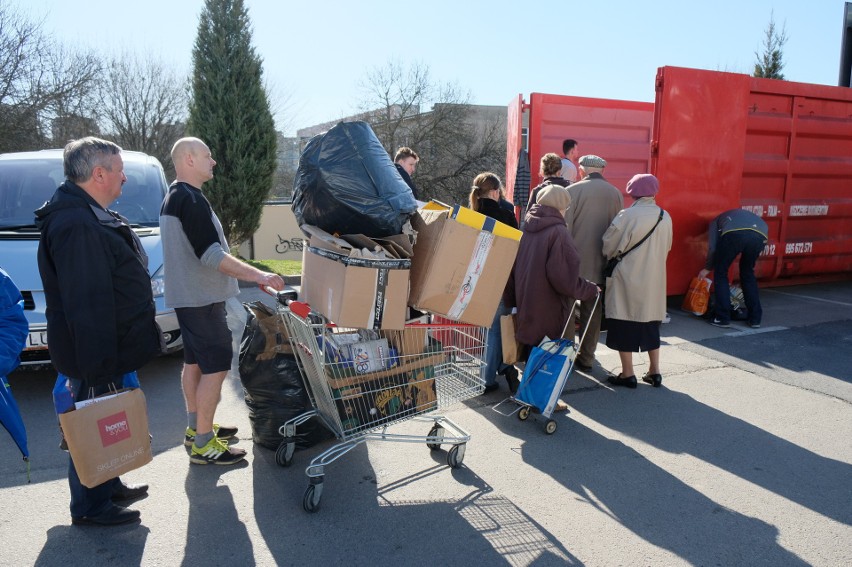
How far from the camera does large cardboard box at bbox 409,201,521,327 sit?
315cm

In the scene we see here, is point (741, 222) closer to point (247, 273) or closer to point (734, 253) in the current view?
point (734, 253)

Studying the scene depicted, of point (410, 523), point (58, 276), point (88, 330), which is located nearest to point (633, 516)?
point (410, 523)

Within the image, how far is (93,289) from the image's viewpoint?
279 cm

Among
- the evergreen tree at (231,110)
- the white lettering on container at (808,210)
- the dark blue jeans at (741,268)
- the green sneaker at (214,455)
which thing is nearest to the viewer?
the green sneaker at (214,455)

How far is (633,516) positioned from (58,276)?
3.17m

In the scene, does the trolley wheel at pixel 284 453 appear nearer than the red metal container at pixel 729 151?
Yes

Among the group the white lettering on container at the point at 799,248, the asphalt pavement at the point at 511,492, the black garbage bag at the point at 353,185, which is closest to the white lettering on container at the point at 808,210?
the white lettering on container at the point at 799,248

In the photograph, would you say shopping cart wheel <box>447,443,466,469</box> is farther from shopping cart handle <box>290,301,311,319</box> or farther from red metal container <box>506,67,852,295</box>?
red metal container <box>506,67,852,295</box>

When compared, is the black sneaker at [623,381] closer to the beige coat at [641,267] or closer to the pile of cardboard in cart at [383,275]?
the beige coat at [641,267]

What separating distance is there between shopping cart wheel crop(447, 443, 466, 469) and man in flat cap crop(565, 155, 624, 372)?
232 centimetres

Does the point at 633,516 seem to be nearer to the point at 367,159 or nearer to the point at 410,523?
the point at 410,523

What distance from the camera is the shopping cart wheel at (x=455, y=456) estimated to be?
3.75m

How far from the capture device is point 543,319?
15.4 feet

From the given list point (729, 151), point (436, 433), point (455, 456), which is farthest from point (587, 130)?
point (455, 456)
